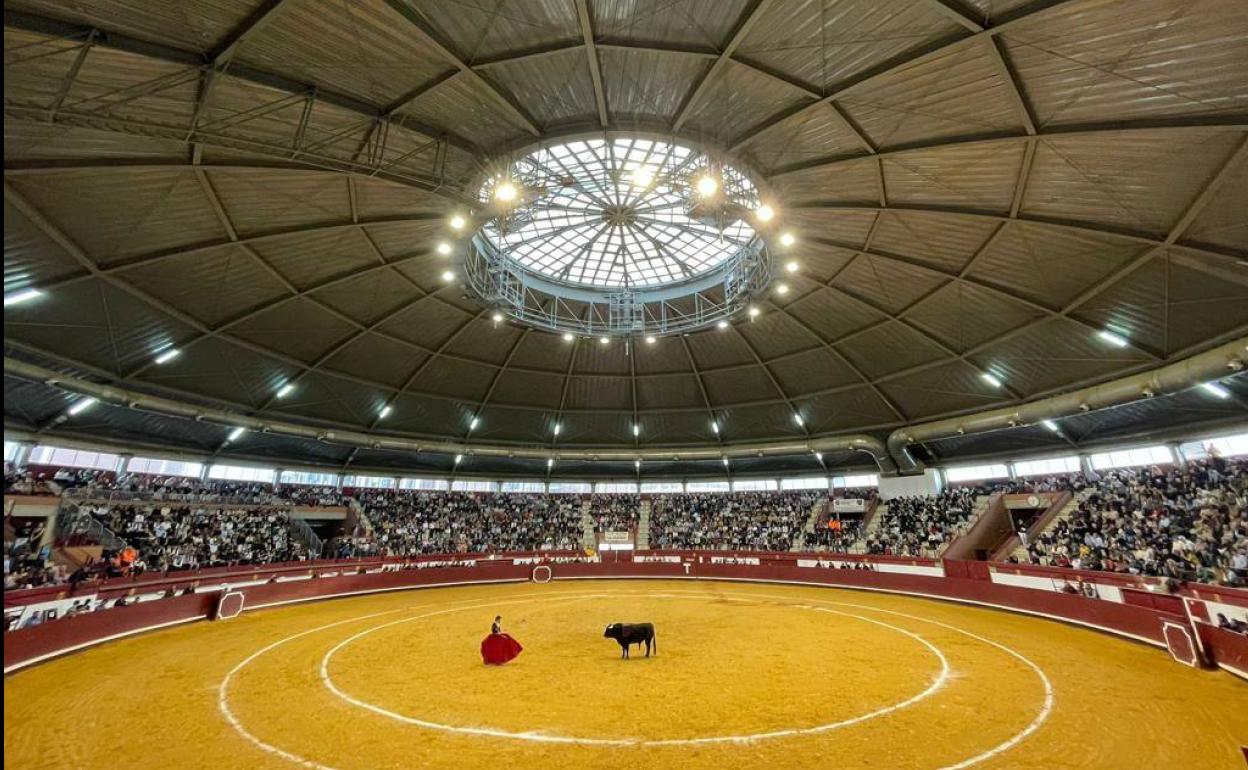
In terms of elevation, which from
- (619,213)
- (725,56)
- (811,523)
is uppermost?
(619,213)

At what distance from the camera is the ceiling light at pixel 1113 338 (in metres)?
26.3

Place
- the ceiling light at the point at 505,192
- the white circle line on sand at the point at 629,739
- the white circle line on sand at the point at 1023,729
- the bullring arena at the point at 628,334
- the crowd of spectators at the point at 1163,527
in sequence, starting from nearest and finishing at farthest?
the white circle line on sand at the point at 1023,729 → the white circle line on sand at the point at 629,739 → the bullring arena at the point at 628,334 → the ceiling light at the point at 505,192 → the crowd of spectators at the point at 1163,527

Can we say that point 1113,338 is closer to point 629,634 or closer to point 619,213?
point 619,213

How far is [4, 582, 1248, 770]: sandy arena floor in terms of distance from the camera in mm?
10680

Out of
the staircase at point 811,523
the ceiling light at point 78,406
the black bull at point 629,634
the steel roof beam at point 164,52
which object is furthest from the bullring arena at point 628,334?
the staircase at point 811,523

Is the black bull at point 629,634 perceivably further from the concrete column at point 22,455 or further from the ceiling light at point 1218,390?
the ceiling light at point 1218,390

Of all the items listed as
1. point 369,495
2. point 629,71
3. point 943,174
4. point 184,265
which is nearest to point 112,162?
point 184,265

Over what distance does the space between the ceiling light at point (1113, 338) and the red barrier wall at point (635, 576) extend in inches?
497

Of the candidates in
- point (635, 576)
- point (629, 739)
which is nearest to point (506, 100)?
Answer: point (629, 739)

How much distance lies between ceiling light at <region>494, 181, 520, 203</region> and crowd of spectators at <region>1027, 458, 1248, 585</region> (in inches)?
1213

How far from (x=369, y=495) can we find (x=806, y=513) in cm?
3980

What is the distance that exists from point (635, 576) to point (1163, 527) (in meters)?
32.7

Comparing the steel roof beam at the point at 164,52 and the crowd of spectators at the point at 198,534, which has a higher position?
the steel roof beam at the point at 164,52

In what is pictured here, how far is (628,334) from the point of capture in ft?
106
